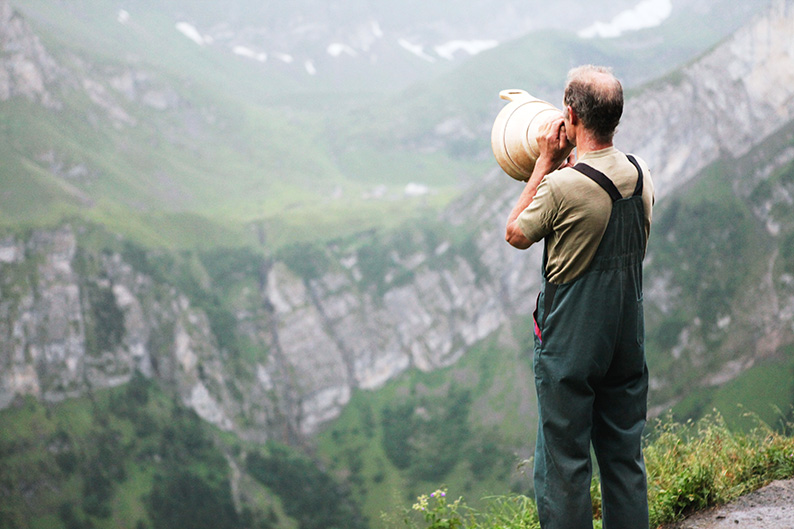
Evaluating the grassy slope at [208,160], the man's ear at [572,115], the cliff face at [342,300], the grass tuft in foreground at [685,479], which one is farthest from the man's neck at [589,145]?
the grassy slope at [208,160]

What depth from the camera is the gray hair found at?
3.44 meters

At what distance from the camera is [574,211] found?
3410mm

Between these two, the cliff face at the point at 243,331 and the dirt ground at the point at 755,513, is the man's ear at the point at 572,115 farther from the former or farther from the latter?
the cliff face at the point at 243,331

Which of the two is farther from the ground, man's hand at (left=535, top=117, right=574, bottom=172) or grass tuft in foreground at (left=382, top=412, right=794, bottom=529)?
man's hand at (left=535, top=117, right=574, bottom=172)

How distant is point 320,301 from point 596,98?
380ft

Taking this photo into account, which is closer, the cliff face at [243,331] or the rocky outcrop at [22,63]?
the cliff face at [243,331]

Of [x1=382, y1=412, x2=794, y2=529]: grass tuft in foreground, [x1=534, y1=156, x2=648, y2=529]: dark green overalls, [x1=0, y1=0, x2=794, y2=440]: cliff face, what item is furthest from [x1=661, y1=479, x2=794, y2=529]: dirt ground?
[x1=0, y1=0, x2=794, y2=440]: cliff face

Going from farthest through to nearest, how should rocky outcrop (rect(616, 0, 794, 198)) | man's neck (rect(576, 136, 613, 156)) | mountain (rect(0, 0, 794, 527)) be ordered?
rocky outcrop (rect(616, 0, 794, 198)) < mountain (rect(0, 0, 794, 527)) < man's neck (rect(576, 136, 613, 156))

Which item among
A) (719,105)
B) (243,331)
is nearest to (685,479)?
(243,331)

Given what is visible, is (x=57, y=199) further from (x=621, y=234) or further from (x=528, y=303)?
(x=621, y=234)

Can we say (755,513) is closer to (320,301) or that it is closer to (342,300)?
(342,300)

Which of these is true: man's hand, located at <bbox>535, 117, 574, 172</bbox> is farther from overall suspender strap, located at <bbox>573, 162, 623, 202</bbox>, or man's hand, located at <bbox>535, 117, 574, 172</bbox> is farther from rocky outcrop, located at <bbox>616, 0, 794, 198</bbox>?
rocky outcrop, located at <bbox>616, 0, 794, 198</bbox>

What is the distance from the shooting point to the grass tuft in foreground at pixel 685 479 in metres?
4.62

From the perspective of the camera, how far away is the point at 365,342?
379ft
